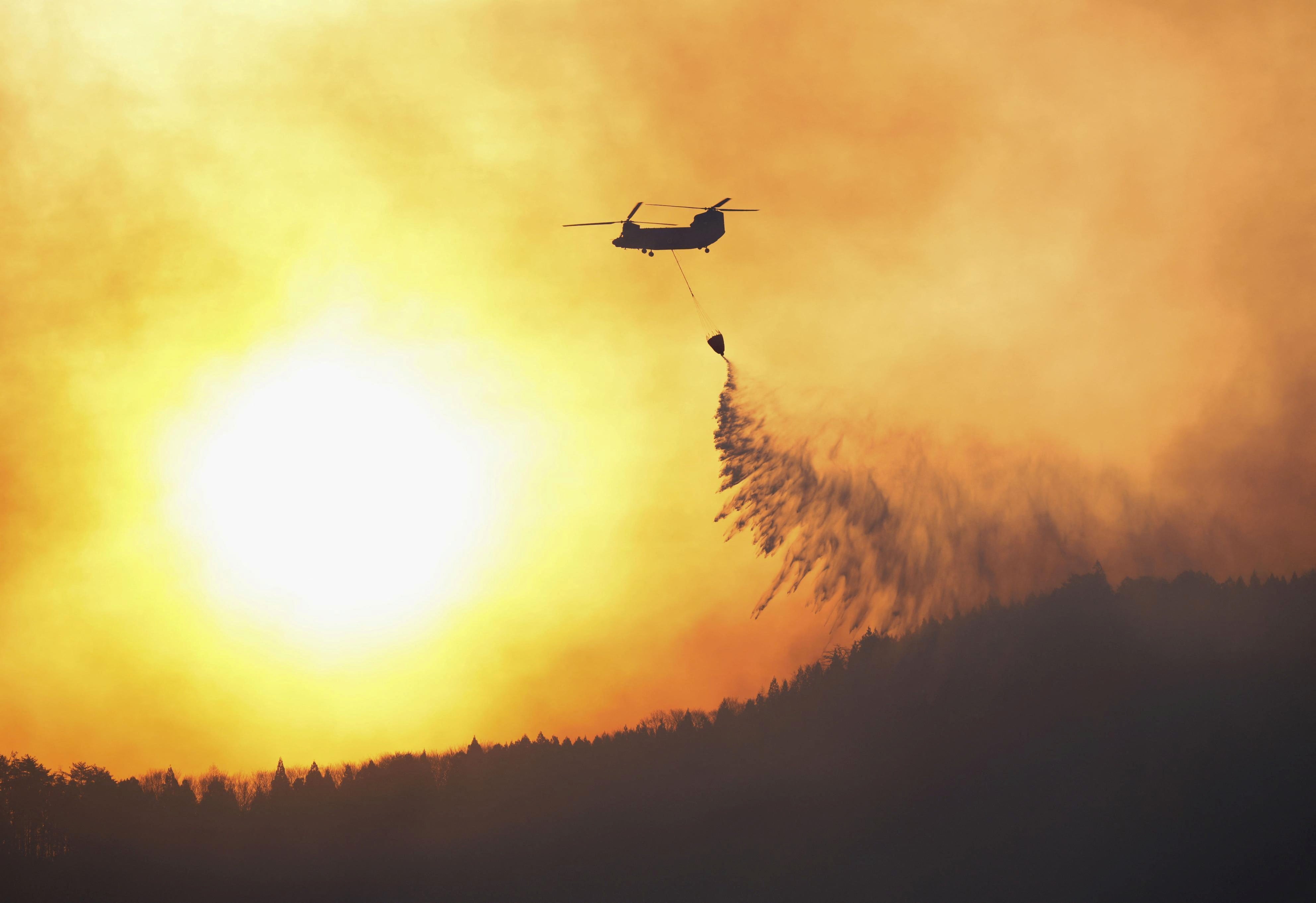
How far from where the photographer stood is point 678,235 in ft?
288

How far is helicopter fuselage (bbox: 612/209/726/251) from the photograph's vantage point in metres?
86.1

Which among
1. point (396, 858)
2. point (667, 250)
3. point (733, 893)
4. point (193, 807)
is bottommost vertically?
point (733, 893)

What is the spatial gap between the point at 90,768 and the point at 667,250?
155227mm

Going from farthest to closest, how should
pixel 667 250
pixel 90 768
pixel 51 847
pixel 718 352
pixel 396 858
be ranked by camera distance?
pixel 396 858 < pixel 90 768 < pixel 51 847 < pixel 667 250 < pixel 718 352

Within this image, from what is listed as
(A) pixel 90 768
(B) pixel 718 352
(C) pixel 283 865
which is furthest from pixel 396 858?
(B) pixel 718 352

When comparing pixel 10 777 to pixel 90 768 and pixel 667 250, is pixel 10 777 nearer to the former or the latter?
pixel 90 768

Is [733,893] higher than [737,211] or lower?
lower

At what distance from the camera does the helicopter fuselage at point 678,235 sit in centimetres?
8612

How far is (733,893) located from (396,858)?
6453 cm

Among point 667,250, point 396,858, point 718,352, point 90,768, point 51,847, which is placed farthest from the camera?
point 396,858

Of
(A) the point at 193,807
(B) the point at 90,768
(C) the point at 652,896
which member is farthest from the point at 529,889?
(B) the point at 90,768

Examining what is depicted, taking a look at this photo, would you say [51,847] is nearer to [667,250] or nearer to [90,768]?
[90,768]

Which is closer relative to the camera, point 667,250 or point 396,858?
point 667,250

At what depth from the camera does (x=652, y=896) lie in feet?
647
